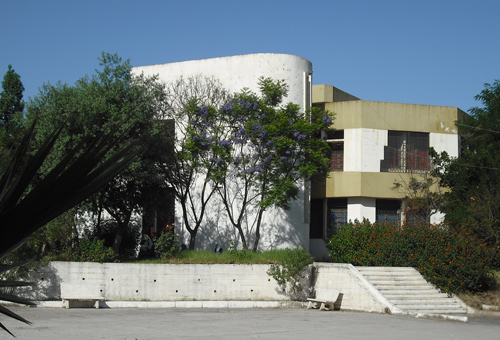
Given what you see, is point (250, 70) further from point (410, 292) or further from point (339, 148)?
point (410, 292)

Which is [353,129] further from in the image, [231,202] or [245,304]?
[245,304]

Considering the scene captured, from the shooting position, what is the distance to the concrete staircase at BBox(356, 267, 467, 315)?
1877cm

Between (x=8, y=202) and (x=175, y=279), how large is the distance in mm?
19104

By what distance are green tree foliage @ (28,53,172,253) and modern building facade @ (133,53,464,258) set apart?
90.6 inches

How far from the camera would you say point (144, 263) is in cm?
2100

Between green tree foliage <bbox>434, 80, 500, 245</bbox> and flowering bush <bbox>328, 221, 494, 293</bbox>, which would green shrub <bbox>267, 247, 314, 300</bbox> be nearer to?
flowering bush <bbox>328, 221, 494, 293</bbox>

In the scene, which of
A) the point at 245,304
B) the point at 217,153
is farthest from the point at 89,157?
the point at 217,153

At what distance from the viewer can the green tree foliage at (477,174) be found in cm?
2312

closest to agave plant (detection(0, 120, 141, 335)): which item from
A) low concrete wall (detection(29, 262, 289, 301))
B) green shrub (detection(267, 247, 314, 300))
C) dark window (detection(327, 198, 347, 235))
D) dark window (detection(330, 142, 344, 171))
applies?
low concrete wall (detection(29, 262, 289, 301))

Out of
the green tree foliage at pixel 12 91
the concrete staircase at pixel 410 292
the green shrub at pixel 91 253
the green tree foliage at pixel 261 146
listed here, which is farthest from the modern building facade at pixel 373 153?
the green tree foliage at pixel 12 91

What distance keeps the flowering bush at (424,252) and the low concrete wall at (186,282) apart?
5.49ft

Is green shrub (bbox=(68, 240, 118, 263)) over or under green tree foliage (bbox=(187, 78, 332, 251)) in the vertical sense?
under

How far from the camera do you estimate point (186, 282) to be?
20.6 m

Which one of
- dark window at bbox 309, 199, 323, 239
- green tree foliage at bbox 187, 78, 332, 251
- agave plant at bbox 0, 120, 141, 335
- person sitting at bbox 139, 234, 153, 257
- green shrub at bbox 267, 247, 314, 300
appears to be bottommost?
green shrub at bbox 267, 247, 314, 300
